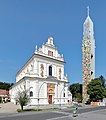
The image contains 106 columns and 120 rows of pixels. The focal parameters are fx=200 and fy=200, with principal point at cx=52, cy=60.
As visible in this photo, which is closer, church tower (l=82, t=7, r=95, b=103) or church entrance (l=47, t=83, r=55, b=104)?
church entrance (l=47, t=83, r=55, b=104)

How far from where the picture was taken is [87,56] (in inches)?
2739

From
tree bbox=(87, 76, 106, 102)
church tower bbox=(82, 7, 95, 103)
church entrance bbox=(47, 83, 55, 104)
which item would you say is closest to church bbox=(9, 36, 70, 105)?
church entrance bbox=(47, 83, 55, 104)

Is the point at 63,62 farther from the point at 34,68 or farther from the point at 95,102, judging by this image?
the point at 95,102

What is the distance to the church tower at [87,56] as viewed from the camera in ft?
226

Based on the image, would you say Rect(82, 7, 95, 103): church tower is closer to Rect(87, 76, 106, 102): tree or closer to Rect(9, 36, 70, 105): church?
Rect(87, 76, 106, 102): tree

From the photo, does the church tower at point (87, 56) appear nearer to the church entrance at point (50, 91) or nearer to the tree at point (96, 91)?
the tree at point (96, 91)

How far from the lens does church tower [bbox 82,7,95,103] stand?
6895 centimetres

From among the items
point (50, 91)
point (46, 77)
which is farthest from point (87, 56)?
point (50, 91)

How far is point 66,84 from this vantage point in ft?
193

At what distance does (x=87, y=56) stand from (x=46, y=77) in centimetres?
2251

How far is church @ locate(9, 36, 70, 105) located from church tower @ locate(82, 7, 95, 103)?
12505 millimetres

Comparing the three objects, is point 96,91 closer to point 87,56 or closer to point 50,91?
point 87,56

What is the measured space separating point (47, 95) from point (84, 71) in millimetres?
21845

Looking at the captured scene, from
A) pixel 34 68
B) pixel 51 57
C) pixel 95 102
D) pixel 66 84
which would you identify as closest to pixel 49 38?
pixel 51 57
